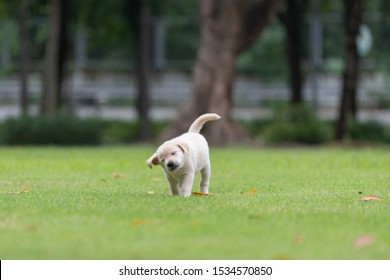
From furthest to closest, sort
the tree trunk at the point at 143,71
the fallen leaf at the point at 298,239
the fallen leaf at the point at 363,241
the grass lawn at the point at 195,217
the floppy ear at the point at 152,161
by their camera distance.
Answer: the tree trunk at the point at 143,71 → the floppy ear at the point at 152,161 → the fallen leaf at the point at 298,239 → the fallen leaf at the point at 363,241 → the grass lawn at the point at 195,217

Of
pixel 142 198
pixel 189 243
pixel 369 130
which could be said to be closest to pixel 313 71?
pixel 369 130

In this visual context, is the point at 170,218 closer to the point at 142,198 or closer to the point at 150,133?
the point at 142,198

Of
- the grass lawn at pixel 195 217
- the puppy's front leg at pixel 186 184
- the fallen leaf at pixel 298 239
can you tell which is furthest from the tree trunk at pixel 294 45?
the fallen leaf at pixel 298 239

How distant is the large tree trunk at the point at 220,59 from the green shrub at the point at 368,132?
392cm

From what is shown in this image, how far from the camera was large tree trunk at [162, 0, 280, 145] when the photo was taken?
1109 inches

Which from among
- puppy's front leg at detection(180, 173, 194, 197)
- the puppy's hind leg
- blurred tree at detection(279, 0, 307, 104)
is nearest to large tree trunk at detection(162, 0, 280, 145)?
blurred tree at detection(279, 0, 307, 104)

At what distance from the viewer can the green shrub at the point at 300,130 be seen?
97.7ft

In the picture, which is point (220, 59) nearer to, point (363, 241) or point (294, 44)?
point (294, 44)

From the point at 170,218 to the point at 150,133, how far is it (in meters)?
23.1

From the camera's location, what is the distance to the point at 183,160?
10.9m

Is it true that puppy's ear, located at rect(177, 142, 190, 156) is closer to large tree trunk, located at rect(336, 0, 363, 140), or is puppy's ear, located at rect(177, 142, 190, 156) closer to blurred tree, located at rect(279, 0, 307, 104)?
large tree trunk, located at rect(336, 0, 363, 140)

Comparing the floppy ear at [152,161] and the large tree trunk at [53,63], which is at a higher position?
the floppy ear at [152,161]

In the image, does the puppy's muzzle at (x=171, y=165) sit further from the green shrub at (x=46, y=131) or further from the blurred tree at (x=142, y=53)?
the blurred tree at (x=142, y=53)

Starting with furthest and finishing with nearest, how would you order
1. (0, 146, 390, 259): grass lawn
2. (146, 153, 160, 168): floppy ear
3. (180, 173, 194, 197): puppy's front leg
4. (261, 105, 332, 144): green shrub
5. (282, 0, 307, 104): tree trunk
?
(282, 0, 307, 104): tree trunk
(261, 105, 332, 144): green shrub
(180, 173, 194, 197): puppy's front leg
(146, 153, 160, 168): floppy ear
(0, 146, 390, 259): grass lawn
